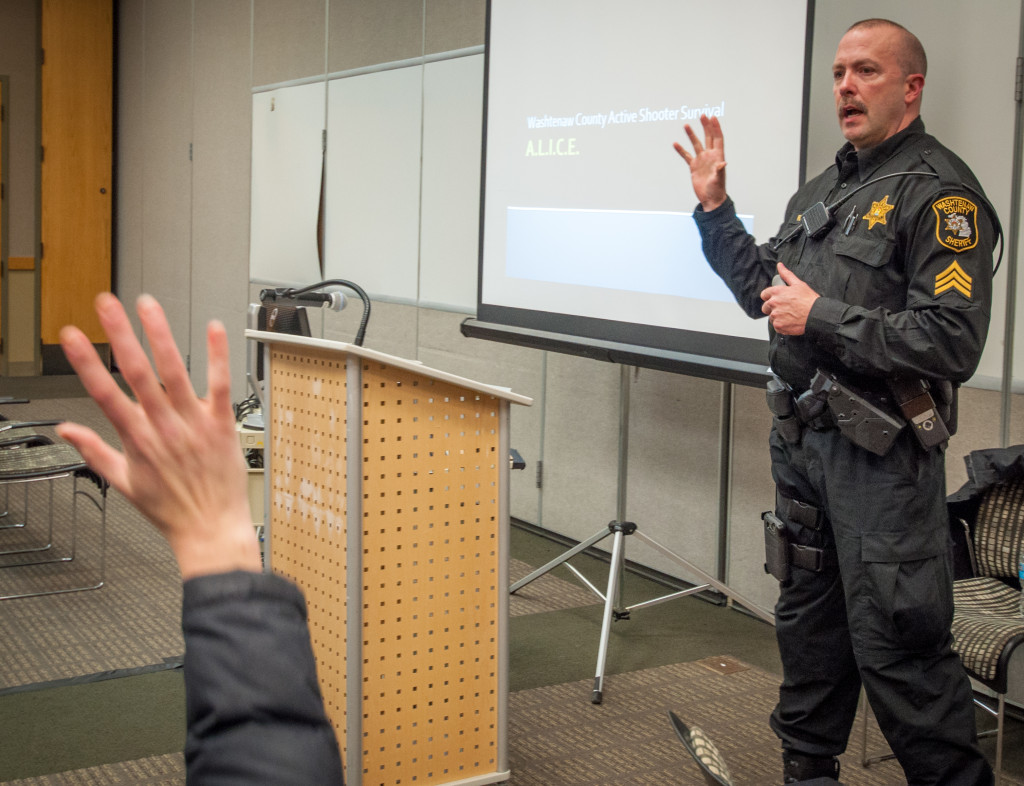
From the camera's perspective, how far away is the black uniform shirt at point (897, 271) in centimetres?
207

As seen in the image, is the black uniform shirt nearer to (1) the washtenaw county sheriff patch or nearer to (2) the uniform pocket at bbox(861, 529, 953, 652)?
(1) the washtenaw county sheriff patch

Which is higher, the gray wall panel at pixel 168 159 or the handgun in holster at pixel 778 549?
the gray wall panel at pixel 168 159

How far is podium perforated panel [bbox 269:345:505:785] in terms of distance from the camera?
7.30 feet

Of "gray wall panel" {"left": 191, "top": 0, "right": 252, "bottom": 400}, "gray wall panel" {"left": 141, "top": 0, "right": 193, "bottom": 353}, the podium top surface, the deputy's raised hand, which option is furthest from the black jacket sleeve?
"gray wall panel" {"left": 141, "top": 0, "right": 193, "bottom": 353}

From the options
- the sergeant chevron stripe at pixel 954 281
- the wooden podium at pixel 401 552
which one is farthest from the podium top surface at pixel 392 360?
the sergeant chevron stripe at pixel 954 281

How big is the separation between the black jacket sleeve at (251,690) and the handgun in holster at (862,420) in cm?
170

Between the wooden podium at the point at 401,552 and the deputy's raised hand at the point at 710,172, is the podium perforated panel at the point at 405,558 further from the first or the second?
the deputy's raised hand at the point at 710,172

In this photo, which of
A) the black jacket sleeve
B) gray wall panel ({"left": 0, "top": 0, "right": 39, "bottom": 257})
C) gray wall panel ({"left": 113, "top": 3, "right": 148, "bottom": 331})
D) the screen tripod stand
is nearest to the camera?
the black jacket sleeve

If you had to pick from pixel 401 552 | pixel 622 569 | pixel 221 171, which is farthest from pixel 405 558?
pixel 221 171

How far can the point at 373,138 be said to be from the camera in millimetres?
5852

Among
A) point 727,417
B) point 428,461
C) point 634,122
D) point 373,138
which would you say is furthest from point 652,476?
point 373,138

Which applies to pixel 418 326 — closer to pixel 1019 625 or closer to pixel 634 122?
pixel 634 122

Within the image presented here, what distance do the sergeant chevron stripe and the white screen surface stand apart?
1.06m

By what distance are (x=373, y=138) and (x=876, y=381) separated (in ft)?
13.7
